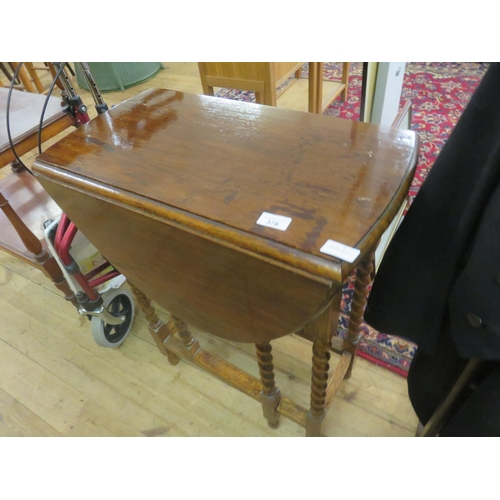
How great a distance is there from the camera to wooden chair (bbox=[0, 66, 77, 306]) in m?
1.12

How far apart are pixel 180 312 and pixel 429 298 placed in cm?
51

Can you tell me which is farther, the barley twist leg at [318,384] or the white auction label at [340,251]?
the barley twist leg at [318,384]

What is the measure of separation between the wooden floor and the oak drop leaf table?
1.21 feet

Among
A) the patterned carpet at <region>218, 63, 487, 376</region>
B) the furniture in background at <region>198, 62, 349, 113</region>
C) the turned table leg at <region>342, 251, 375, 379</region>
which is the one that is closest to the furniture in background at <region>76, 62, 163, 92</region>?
the patterned carpet at <region>218, 63, 487, 376</region>

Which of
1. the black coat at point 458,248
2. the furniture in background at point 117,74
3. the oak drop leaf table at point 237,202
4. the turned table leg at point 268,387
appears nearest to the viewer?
the black coat at point 458,248

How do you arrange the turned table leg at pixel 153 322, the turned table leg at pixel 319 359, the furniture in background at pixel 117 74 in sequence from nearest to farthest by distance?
the turned table leg at pixel 319 359 → the turned table leg at pixel 153 322 → the furniture in background at pixel 117 74

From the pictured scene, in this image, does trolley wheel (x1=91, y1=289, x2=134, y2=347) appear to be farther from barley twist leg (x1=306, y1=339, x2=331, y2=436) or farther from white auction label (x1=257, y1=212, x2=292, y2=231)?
white auction label (x1=257, y1=212, x2=292, y2=231)

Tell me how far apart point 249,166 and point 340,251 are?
0.27 m

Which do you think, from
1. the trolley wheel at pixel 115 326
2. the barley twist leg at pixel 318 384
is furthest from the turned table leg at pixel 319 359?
the trolley wheel at pixel 115 326

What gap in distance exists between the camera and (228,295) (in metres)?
0.64

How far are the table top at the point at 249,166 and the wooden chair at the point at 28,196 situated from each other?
46cm

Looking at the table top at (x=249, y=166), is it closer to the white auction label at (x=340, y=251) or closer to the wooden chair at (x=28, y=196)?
the white auction label at (x=340, y=251)

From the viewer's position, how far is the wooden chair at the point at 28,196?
1.12 m

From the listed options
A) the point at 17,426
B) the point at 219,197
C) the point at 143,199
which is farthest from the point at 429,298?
A: the point at 17,426
